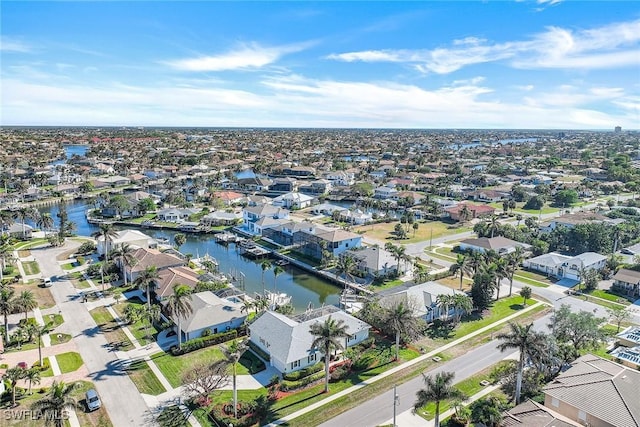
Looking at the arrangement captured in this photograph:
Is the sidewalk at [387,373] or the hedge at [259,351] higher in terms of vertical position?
the sidewalk at [387,373]

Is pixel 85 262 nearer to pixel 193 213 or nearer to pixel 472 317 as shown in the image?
pixel 193 213

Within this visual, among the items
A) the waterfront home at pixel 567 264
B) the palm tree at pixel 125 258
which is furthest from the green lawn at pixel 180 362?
the waterfront home at pixel 567 264

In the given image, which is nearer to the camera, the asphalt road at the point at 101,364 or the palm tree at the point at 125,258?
the asphalt road at the point at 101,364

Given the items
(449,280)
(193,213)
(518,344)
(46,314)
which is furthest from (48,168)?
(518,344)

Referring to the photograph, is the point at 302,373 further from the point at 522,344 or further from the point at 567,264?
the point at 567,264

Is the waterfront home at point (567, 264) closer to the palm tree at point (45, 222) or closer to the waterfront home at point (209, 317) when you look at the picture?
the waterfront home at point (209, 317)

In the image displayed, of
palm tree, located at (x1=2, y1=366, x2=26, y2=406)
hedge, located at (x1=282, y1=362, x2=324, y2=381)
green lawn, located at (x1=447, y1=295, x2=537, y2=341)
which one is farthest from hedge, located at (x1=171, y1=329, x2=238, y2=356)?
green lawn, located at (x1=447, y1=295, x2=537, y2=341)

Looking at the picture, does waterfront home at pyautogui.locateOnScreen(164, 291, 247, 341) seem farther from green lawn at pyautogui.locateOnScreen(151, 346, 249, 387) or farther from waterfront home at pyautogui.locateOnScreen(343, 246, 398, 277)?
waterfront home at pyautogui.locateOnScreen(343, 246, 398, 277)
